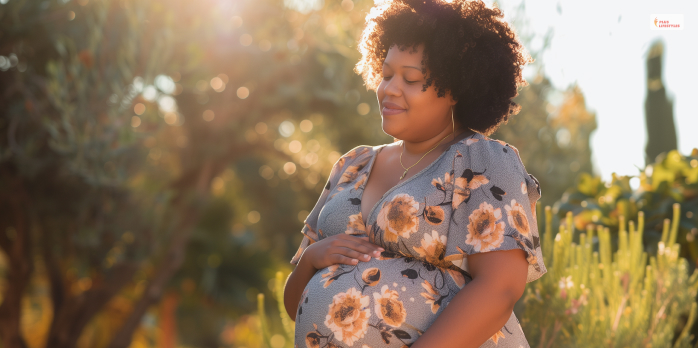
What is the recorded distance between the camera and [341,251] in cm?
163

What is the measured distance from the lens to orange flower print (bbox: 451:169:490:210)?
147 cm

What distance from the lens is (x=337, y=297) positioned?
1589mm

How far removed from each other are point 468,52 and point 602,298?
148cm

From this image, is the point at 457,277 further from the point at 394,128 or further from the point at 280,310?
the point at 280,310

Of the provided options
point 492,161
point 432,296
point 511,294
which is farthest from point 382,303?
point 492,161

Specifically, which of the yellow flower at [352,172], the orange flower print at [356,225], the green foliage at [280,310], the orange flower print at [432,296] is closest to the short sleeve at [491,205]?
the orange flower print at [432,296]

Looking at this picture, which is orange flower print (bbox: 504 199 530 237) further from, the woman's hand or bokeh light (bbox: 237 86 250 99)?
bokeh light (bbox: 237 86 250 99)

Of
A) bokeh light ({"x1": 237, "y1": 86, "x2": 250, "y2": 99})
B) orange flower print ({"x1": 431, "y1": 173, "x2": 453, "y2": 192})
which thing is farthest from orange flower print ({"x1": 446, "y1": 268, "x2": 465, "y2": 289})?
bokeh light ({"x1": 237, "y1": 86, "x2": 250, "y2": 99})

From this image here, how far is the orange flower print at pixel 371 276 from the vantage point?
5.07ft

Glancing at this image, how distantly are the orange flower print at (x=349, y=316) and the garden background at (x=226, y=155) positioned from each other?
908 millimetres

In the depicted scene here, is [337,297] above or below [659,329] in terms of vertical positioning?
above

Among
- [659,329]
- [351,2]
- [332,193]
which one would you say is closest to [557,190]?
[351,2]

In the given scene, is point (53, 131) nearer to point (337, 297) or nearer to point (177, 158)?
point (337, 297)

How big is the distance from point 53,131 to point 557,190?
270 inches
